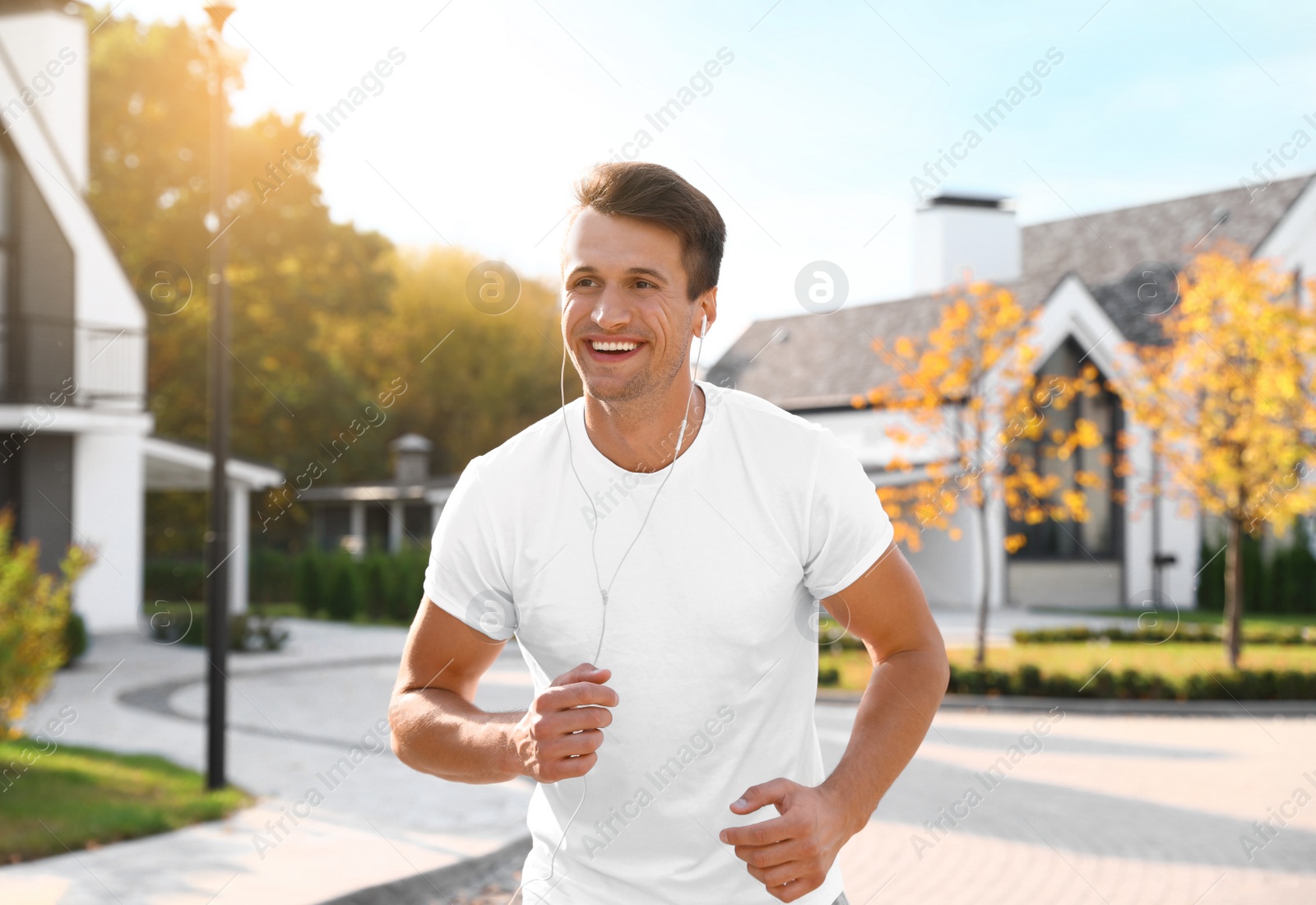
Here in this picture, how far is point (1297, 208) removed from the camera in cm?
3067

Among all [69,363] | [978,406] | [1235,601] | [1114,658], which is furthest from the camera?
[69,363]

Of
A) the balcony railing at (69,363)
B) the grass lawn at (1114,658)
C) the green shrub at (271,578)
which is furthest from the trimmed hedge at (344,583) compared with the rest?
the grass lawn at (1114,658)

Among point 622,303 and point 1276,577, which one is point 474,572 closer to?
point 622,303

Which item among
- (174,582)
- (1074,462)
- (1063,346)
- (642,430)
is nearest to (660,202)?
(642,430)

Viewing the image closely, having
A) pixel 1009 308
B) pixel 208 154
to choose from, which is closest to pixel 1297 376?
pixel 1009 308

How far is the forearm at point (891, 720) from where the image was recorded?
7.39ft

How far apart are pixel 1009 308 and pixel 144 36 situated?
950 inches

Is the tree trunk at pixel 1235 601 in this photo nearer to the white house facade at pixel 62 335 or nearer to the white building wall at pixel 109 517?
the white house facade at pixel 62 335

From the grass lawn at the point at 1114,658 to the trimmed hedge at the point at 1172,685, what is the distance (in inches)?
6.7

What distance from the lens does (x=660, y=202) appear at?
236 cm

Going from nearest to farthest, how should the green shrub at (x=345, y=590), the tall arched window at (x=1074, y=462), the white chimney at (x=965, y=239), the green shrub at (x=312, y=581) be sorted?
the green shrub at (x=345, y=590) → the tall arched window at (x=1074, y=462) → the green shrub at (x=312, y=581) → the white chimney at (x=965, y=239)

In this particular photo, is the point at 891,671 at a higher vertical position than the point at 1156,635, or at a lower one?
higher

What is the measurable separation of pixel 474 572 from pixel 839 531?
0.70 metres

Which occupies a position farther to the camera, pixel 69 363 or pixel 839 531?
pixel 69 363
